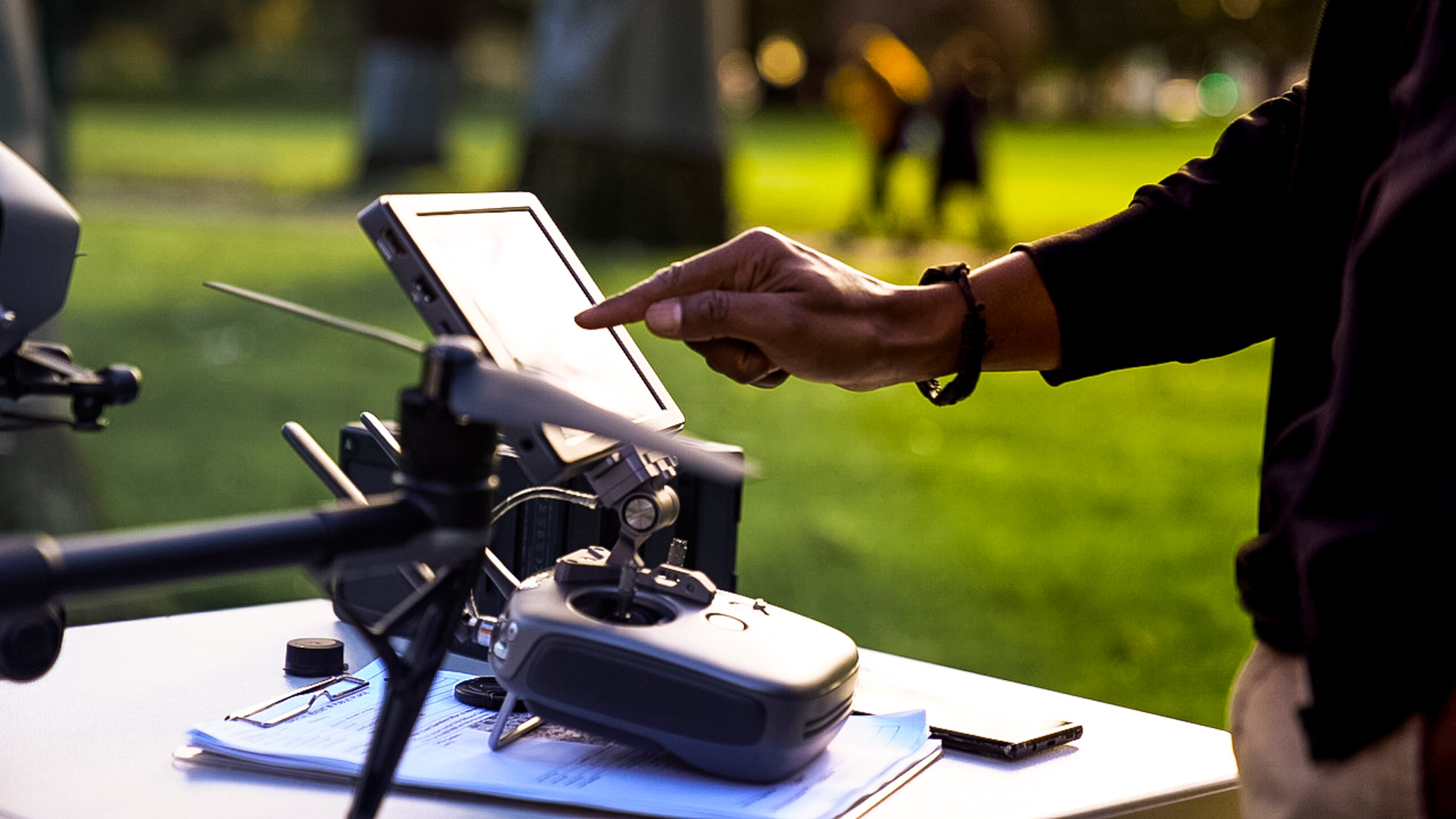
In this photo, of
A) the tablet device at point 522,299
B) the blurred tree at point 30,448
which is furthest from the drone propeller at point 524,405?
the blurred tree at point 30,448

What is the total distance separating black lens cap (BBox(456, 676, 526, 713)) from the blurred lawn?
0.34 metres

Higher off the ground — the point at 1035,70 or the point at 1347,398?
the point at 1347,398

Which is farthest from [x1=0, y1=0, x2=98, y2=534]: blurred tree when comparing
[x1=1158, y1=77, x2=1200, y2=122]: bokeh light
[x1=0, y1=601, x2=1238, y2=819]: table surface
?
[x1=1158, y1=77, x2=1200, y2=122]: bokeh light

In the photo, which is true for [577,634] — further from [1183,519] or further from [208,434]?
[208,434]

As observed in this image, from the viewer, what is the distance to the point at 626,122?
1029 centimetres

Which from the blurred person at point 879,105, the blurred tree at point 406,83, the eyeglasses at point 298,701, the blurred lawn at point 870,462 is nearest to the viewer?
the eyeglasses at point 298,701

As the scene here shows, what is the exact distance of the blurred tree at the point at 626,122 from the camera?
32.9 ft

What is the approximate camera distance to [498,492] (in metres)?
1.78

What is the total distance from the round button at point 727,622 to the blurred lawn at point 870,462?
49 centimetres

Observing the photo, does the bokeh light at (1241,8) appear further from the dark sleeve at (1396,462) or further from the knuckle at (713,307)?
the dark sleeve at (1396,462)

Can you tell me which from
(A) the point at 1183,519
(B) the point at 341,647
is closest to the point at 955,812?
(B) the point at 341,647

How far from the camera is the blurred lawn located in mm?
4590

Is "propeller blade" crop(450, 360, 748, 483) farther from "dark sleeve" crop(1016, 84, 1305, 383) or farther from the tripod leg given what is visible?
"dark sleeve" crop(1016, 84, 1305, 383)

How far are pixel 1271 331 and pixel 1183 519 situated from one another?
4507 millimetres
